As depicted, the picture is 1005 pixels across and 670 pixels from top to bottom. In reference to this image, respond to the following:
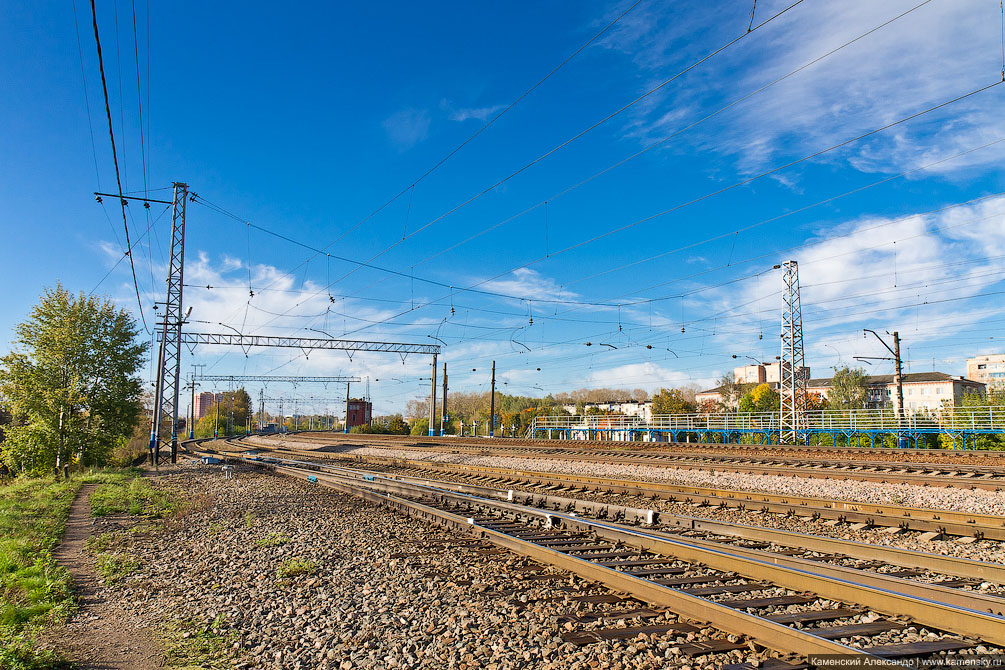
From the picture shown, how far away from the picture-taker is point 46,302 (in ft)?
77.4

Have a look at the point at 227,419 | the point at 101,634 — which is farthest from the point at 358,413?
the point at 101,634

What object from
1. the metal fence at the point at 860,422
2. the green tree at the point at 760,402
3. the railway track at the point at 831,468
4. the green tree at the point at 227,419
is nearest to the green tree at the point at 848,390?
the green tree at the point at 760,402

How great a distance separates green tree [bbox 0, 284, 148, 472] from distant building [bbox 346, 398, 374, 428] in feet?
166

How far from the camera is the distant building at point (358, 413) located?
76.8 m

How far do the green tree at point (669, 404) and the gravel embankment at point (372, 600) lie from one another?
54678 mm

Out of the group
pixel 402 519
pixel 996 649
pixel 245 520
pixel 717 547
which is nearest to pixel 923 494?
pixel 717 547

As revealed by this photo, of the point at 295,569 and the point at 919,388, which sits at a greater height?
the point at 919,388

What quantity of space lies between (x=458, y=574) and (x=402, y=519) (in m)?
4.22

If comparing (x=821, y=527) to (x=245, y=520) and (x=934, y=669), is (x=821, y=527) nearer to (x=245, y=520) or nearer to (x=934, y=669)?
(x=934, y=669)

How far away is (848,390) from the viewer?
5834cm

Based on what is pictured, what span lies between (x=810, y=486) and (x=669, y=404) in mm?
49385

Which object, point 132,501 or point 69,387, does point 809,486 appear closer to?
point 132,501

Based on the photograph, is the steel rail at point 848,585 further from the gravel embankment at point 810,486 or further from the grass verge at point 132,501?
the grass verge at point 132,501

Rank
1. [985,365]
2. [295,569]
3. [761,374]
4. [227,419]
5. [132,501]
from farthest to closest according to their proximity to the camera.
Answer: [985,365] < [761,374] < [227,419] < [132,501] < [295,569]
